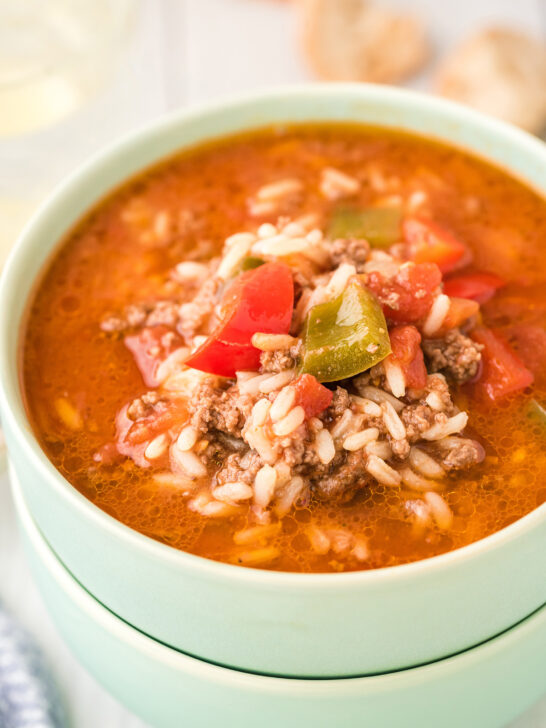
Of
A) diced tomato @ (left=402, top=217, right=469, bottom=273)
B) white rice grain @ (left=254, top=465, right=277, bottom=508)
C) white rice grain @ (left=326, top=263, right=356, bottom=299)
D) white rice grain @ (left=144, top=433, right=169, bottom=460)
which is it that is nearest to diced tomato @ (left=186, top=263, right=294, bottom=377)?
white rice grain @ (left=326, top=263, right=356, bottom=299)

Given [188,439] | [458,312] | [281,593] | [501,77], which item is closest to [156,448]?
[188,439]

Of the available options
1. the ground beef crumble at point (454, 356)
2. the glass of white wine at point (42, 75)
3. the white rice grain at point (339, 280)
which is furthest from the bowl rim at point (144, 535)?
the glass of white wine at point (42, 75)

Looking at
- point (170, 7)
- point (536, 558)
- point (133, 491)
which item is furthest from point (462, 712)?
point (170, 7)

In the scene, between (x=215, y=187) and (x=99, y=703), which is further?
(x=215, y=187)

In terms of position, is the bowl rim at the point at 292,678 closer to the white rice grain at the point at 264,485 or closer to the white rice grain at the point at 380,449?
the white rice grain at the point at 264,485

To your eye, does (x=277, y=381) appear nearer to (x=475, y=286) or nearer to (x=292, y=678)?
(x=292, y=678)

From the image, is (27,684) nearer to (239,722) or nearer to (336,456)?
(239,722)
